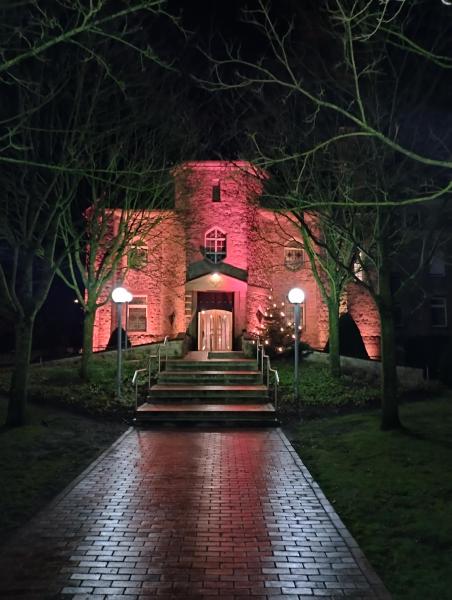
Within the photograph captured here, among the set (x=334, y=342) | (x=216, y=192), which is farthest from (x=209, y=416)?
(x=216, y=192)

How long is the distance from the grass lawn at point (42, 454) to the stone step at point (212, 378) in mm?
4136

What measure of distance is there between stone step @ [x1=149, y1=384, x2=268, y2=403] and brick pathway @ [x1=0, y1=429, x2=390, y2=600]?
619 cm

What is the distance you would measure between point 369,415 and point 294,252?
1450 cm

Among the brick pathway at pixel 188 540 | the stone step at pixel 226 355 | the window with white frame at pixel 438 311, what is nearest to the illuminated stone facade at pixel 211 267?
the stone step at pixel 226 355

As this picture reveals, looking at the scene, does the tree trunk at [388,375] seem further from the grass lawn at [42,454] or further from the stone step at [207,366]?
the stone step at [207,366]

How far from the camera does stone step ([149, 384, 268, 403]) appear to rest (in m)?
15.8

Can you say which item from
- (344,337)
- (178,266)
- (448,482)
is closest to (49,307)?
(178,266)

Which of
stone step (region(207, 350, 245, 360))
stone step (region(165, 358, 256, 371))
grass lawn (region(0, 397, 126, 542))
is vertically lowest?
grass lawn (region(0, 397, 126, 542))

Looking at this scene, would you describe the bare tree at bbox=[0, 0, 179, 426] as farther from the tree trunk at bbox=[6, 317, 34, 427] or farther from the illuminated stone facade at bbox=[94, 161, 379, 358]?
the illuminated stone facade at bbox=[94, 161, 379, 358]

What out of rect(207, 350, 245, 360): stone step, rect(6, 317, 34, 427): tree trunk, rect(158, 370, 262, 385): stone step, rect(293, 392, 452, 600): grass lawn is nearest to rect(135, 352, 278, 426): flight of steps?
rect(158, 370, 262, 385): stone step

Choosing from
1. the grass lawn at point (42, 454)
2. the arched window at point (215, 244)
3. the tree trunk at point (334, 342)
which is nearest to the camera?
the grass lawn at point (42, 454)

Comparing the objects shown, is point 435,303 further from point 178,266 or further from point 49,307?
point 49,307

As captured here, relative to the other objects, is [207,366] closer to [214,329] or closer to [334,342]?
[334,342]

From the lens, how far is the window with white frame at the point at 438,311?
3098cm
